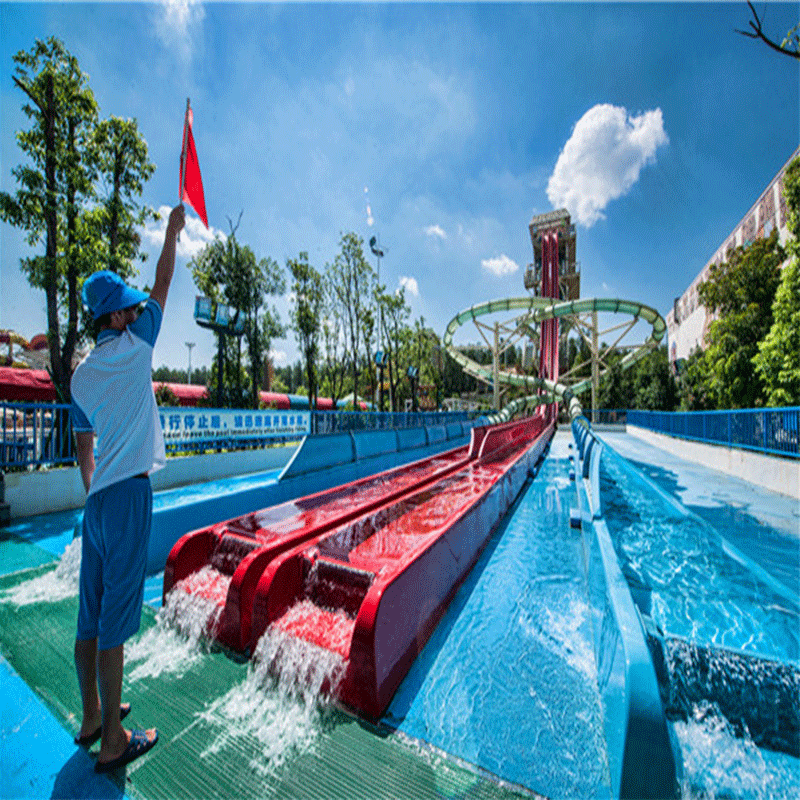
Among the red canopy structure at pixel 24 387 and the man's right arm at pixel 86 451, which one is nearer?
the man's right arm at pixel 86 451

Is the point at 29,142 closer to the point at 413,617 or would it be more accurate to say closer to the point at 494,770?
the point at 413,617

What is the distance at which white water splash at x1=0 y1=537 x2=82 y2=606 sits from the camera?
134 inches

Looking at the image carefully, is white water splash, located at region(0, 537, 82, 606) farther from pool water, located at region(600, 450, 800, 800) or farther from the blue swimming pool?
pool water, located at region(600, 450, 800, 800)

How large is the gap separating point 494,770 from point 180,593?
2.68 metres

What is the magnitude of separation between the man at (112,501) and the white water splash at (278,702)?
0.43 metres

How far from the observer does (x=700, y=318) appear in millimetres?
38719

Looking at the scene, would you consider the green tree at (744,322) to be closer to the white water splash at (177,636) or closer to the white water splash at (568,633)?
the white water splash at (568,633)

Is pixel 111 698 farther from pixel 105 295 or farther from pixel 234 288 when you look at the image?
pixel 234 288

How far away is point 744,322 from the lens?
56.8 ft

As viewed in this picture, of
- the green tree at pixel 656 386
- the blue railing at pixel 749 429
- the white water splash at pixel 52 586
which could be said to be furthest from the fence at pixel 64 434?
the green tree at pixel 656 386

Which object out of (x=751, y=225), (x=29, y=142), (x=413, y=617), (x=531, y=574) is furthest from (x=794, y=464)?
(x=751, y=225)

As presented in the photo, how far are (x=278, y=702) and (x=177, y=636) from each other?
1190 millimetres

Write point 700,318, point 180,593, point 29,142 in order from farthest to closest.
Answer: point 700,318 < point 29,142 < point 180,593

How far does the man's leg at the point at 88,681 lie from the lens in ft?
5.85
